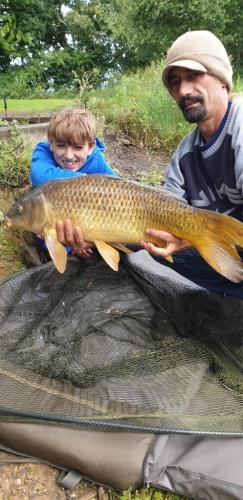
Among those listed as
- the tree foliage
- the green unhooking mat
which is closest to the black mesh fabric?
the green unhooking mat

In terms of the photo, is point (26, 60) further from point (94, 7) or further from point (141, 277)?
point (141, 277)

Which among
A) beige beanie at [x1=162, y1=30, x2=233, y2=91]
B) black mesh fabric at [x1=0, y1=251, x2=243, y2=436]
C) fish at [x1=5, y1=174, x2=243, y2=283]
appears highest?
beige beanie at [x1=162, y1=30, x2=233, y2=91]

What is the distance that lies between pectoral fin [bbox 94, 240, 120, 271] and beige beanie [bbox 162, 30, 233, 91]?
0.66 m

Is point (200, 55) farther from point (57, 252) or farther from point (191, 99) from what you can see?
point (57, 252)

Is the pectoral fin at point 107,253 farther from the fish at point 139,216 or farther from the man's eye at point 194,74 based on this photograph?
the man's eye at point 194,74

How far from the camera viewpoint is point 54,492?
1.21m

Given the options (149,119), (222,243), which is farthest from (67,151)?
(149,119)

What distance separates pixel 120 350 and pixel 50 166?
0.84m

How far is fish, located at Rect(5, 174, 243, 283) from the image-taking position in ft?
4.80

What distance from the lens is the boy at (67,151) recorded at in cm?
195

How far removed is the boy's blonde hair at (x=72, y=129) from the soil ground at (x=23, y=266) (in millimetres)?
618

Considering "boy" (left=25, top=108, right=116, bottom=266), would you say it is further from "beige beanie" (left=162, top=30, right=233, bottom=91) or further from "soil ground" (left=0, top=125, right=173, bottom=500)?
"beige beanie" (left=162, top=30, right=233, bottom=91)

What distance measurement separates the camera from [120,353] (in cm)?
155

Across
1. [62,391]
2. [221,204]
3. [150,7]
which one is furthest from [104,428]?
[150,7]
